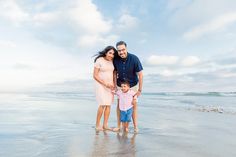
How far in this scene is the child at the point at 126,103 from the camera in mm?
5562

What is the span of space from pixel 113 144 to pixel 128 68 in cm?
192

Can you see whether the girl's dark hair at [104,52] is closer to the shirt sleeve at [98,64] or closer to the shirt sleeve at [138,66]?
the shirt sleeve at [98,64]

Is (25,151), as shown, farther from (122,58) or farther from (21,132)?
(122,58)

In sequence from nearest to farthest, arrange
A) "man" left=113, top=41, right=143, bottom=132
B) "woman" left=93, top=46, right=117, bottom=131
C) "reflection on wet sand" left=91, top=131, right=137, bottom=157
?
"reflection on wet sand" left=91, top=131, right=137, bottom=157
"man" left=113, top=41, right=143, bottom=132
"woman" left=93, top=46, right=117, bottom=131

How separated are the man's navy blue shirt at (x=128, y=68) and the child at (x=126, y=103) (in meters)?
0.14

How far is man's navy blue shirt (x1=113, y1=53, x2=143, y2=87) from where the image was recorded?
5566 millimetres

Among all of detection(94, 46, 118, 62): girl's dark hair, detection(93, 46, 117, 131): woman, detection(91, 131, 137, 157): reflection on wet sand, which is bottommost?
detection(91, 131, 137, 157): reflection on wet sand

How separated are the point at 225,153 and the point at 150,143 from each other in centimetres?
108

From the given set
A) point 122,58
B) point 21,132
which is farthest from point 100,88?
point 21,132

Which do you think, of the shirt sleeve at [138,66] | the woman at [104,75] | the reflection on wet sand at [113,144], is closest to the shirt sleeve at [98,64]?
the woman at [104,75]

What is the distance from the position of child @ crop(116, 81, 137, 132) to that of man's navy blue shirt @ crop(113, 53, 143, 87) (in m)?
0.14

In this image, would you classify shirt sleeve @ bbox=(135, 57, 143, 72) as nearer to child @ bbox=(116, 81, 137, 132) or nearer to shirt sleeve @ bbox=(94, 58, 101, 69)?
child @ bbox=(116, 81, 137, 132)

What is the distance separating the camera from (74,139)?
439cm

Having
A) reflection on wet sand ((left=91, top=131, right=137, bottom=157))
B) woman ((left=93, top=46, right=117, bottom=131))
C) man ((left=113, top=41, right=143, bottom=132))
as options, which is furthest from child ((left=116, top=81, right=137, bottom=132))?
reflection on wet sand ((left=91, top=131, right=137, bottom=157))
